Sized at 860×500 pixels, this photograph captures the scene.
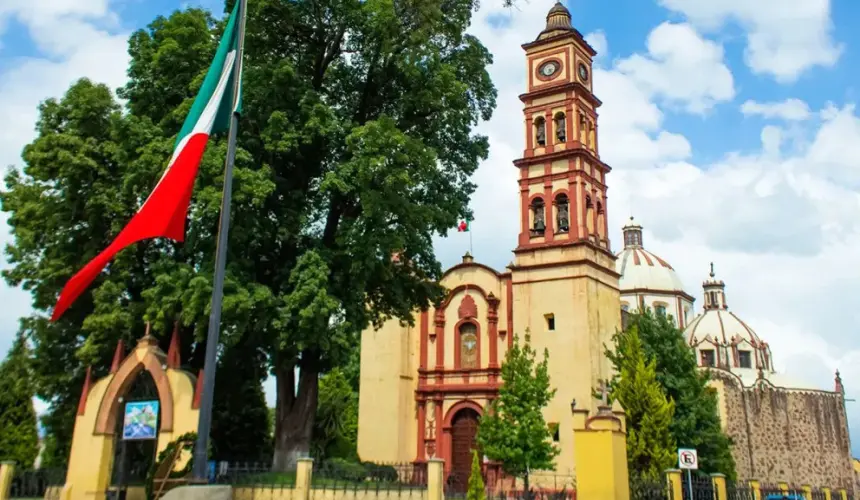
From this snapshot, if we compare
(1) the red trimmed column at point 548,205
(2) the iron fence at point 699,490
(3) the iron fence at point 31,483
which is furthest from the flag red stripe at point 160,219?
(1) the red trimmed column at point 548,205

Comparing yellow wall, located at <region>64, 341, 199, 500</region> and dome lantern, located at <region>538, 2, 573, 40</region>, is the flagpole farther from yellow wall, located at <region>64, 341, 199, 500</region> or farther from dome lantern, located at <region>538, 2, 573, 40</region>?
dome lantern, located at <region>538, 2, 573, 40</region>

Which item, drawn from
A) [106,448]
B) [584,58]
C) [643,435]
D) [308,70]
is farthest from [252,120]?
[584,58]

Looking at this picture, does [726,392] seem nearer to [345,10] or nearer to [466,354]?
[466,354]

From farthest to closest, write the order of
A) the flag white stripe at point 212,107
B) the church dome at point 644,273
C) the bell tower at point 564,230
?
the church dome at point 644,273, the bell tower at point 564,230, the flag white stripe at point 212,107

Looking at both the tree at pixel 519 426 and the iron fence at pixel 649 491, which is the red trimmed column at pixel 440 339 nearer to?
the tree at pixel 519 426

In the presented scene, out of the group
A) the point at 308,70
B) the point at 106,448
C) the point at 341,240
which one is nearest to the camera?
the point at 106,448

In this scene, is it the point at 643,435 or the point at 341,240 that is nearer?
the point at 341,240

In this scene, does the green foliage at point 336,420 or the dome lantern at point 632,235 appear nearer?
the green foliage at point 336,420

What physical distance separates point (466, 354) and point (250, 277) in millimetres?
14363

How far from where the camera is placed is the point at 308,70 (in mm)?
19656

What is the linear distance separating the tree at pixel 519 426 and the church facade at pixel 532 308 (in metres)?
3.45

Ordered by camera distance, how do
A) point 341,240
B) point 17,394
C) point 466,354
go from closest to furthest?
point 341,240
point 17,394
point 466,354

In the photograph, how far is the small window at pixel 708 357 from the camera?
47.1 m

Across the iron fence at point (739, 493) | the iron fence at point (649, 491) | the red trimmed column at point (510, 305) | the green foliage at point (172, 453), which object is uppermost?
the red trimmed column at point (510, 305)
